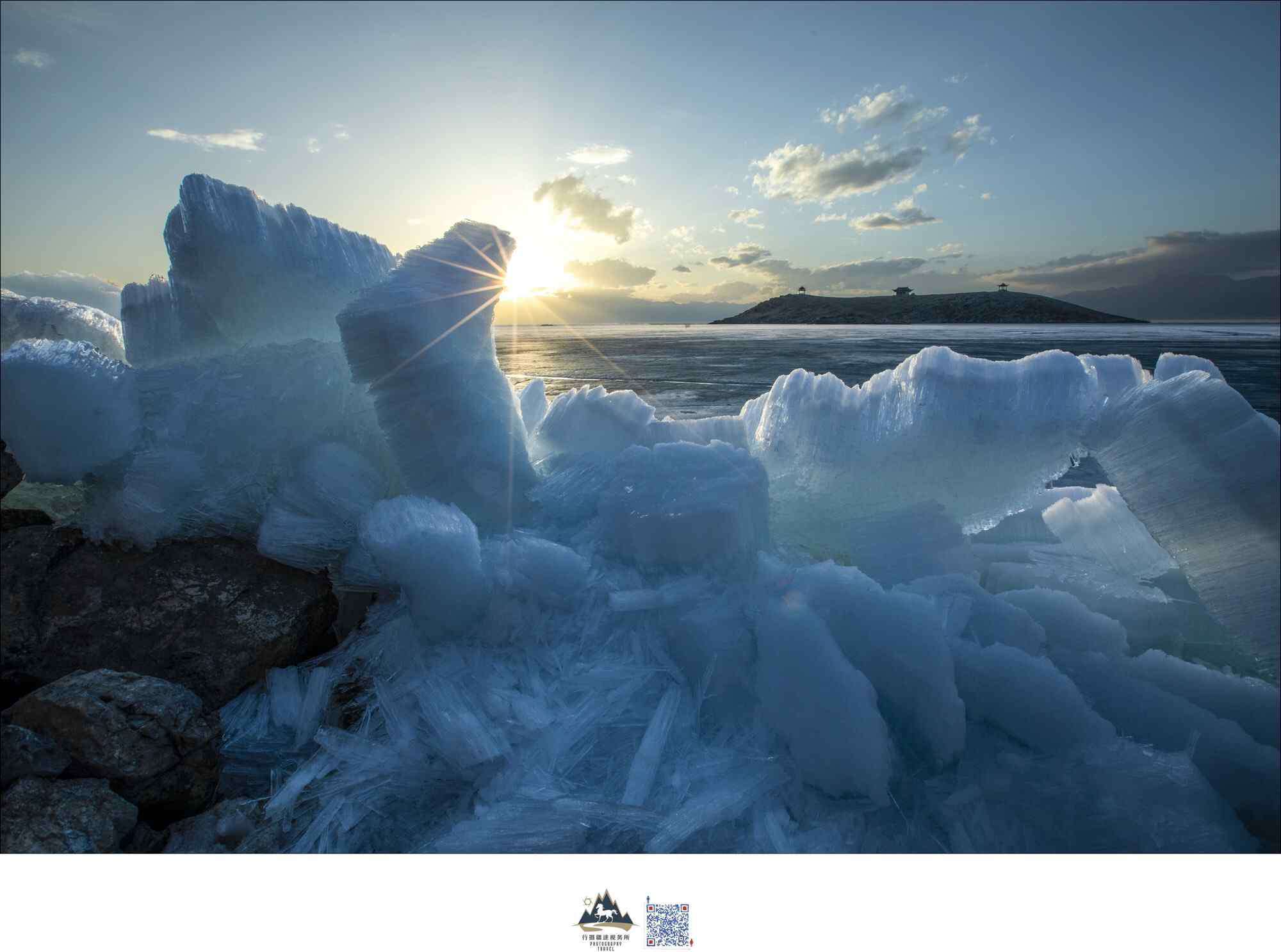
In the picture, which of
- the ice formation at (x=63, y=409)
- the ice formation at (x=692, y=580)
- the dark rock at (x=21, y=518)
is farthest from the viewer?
the dark rock at (x=21, y=518)

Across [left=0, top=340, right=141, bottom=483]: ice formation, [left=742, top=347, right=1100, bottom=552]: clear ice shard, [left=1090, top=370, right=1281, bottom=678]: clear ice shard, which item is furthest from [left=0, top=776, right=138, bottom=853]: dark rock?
[left=1090, top=370, right=1281, bottom=678]: clear ice shard

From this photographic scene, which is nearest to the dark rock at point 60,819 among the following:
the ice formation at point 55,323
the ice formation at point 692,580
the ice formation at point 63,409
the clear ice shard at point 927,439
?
the ice formation at point 692,580

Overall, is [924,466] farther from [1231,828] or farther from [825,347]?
[825,347]

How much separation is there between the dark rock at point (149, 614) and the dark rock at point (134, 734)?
20 centimetres

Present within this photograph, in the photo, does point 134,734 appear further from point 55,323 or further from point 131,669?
point 55,323

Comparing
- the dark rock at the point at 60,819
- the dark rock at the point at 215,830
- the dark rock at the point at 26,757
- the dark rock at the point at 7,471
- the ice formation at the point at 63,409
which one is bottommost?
the dark rock at the point at 215,830

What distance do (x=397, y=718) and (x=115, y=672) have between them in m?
0.54

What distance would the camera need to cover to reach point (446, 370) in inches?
64.7

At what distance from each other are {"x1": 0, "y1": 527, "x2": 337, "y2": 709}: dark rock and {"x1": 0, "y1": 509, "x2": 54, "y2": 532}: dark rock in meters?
0.09
